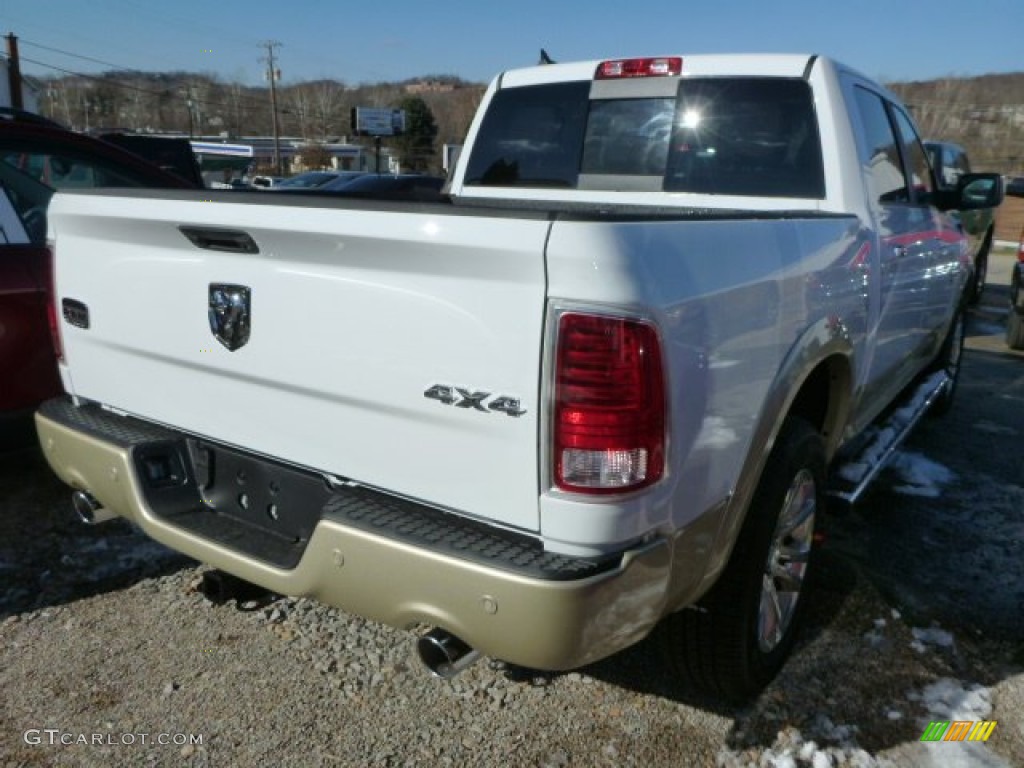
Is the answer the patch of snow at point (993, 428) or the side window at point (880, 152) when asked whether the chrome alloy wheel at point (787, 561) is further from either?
the patch of snow at point (993, 428)

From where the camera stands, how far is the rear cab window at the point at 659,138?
326 centimetres

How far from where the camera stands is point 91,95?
122 meters

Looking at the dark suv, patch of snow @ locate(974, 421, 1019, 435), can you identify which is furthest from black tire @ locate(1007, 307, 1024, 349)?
patch of snow @ locate(974, 421, 1019, 435)

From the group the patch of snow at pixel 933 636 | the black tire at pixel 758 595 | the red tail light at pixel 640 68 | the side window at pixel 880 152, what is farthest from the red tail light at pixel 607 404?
the red tail light at pixel 640 68

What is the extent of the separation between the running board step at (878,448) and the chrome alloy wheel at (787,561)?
326 mm

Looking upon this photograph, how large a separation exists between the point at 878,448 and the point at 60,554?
3.55m

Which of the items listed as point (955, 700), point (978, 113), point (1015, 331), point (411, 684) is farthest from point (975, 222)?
point (978, 113)

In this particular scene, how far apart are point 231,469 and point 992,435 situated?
16.9 ft

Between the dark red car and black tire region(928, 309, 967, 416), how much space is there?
5.03m

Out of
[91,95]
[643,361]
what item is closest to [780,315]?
[643,361]

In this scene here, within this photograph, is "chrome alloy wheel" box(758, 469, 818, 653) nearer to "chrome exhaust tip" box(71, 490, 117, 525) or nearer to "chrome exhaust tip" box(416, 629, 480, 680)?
"chrome exhaust tip" box(416, 629, 480, 680)

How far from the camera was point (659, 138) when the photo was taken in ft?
11.7

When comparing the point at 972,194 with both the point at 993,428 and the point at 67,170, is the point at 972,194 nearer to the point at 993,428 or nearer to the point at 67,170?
the point at 993,428

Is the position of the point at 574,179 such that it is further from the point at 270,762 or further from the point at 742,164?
the point at 270,762
